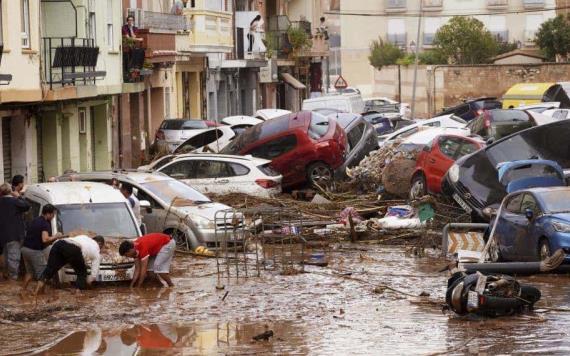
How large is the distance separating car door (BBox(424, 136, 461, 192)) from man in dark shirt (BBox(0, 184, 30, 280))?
9973 millimetres

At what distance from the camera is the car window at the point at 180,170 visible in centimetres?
3078

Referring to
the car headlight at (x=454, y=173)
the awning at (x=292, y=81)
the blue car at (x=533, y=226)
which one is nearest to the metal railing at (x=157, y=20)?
the car headlight at (x=454, y=173)

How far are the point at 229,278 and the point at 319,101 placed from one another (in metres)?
31.9

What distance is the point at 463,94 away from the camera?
78.4 metres

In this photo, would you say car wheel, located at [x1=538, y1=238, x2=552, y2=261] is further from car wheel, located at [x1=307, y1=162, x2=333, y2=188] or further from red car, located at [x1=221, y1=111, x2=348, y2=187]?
car wheel, located at [x1=307, y1=162, x2=333, y2=188]

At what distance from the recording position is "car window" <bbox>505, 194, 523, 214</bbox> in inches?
894

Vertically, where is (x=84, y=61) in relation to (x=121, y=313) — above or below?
above

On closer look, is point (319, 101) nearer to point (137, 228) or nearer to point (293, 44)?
point (293, 44)

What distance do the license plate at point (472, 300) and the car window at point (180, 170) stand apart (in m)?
14.4

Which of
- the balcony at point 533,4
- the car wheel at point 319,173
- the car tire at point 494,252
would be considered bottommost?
the car tire at point 494,252

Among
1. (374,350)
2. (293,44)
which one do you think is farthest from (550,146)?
(293,44)

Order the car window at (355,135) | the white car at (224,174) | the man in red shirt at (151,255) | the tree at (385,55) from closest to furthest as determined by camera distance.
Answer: the man in red shirt at (151,255) → the white car at (224,174) → the car window at (355,135) → the tree at (385,55)

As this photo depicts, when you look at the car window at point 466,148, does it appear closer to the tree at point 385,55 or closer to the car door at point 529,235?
the car door at point 529,235

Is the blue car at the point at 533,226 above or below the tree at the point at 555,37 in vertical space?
below
